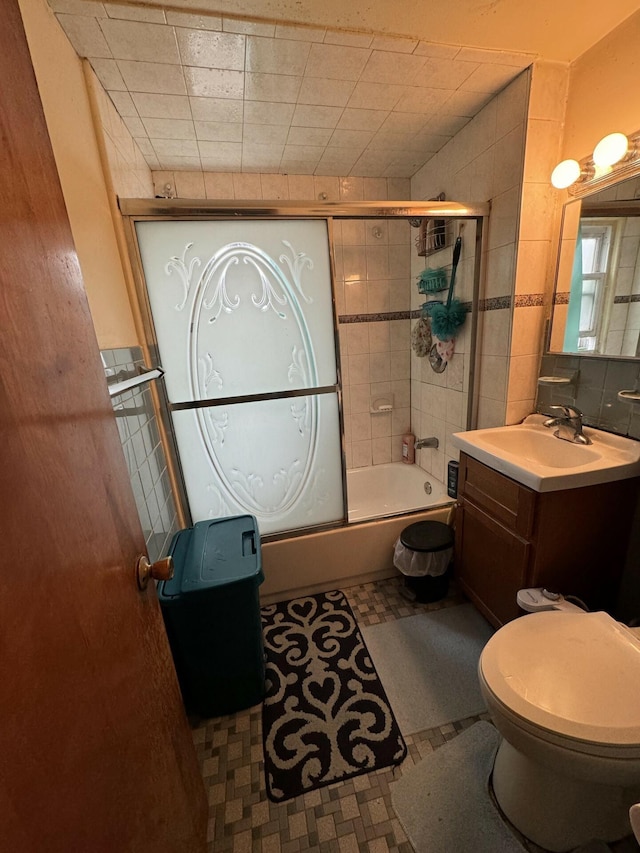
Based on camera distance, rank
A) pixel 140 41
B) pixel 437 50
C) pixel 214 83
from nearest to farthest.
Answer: pixel 140 41, pixel 437 50, pixel 214 83

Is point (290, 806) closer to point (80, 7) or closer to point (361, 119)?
point (80, 7)

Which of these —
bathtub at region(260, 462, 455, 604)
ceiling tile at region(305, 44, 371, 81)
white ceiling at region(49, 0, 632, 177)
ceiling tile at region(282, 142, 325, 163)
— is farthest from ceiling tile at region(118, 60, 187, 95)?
bathtub at region(260, 462, 455, 604)

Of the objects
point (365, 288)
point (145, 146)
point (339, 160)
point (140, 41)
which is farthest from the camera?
point (365, 288)

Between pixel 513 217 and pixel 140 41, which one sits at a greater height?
pixel 140 41

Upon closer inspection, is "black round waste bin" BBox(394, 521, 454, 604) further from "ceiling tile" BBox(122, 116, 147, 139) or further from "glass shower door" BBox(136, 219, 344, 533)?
"ceiling tile" BBox(122, 116, 147, 139)

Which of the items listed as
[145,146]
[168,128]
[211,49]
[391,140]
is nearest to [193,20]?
[211,49]

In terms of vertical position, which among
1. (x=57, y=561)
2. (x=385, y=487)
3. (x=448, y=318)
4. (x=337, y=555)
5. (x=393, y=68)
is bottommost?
(x=385, y=487)

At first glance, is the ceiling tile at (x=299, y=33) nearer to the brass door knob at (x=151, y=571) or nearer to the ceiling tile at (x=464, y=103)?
the ceiling tile at (x=464, y=103)

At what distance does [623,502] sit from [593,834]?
1003 mm

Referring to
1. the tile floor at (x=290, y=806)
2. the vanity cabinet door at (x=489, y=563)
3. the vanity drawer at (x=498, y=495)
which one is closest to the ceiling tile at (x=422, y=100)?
the vanity drawer at (x=498, y=495)

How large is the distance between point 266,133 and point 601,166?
1513 millimetres

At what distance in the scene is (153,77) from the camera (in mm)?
1309

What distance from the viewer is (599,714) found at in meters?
0.80

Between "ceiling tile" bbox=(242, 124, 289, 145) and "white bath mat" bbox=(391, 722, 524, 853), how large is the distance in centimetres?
273
